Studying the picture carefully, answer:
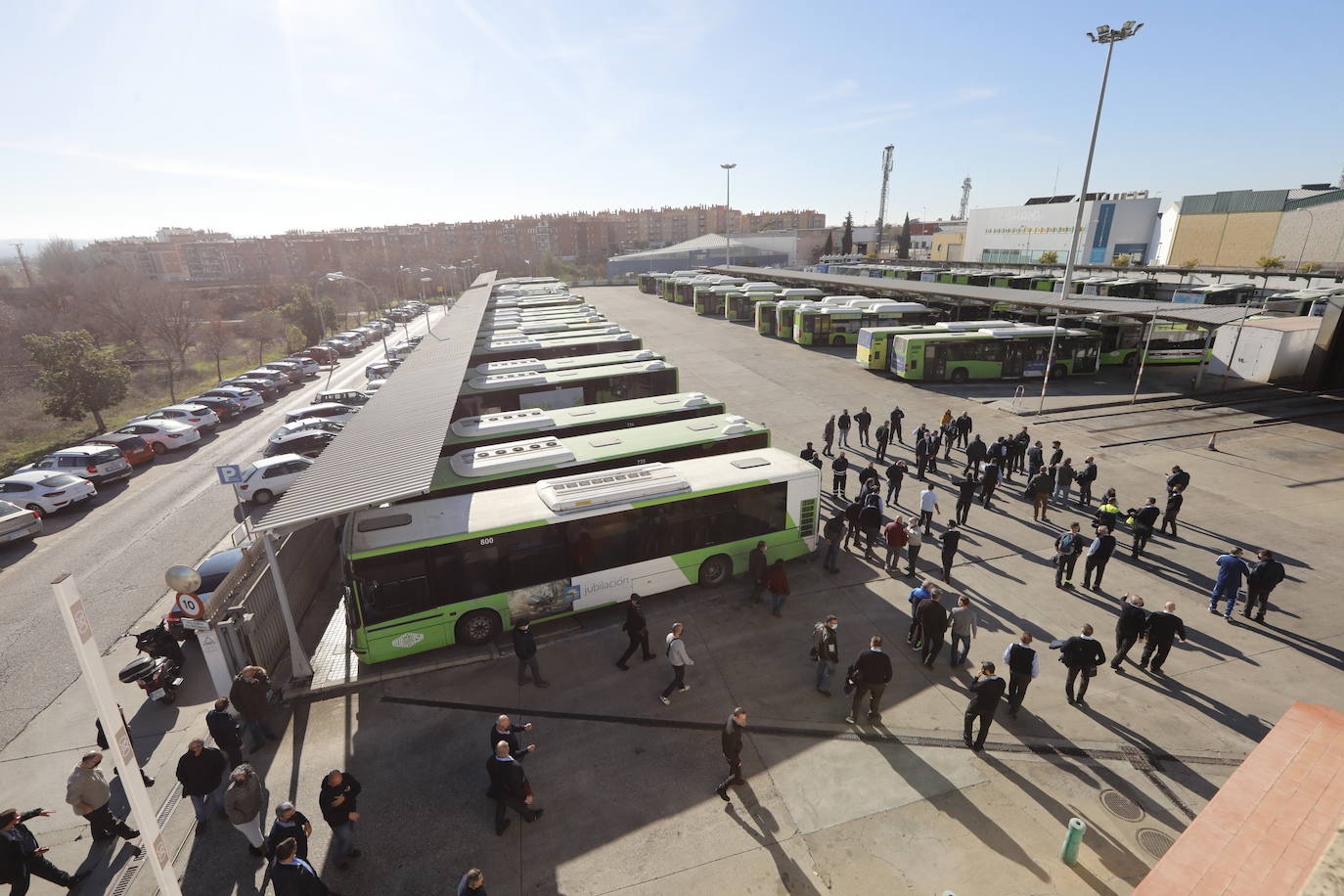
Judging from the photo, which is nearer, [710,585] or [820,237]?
[710,585]

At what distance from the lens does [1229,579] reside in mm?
10438

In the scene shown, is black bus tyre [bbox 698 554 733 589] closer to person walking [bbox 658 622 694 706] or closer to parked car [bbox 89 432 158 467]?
person walking [bbox 658 622 694 706]

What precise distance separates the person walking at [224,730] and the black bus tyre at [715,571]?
7.66 metres

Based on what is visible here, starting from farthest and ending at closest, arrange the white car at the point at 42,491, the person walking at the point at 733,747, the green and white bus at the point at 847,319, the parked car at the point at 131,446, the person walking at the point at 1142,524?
the green and white bus at the point at 847,319
the parked car at the point at 131,446
the white car at the point at 42,491
the person walking at the point at 1142,524
the person walking at the point at 733,747

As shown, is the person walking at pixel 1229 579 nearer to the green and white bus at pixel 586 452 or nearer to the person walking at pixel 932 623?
the person walking at pixel 932 623

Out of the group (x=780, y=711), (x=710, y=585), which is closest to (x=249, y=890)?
(x=780, y=711)

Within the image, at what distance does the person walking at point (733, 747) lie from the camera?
6.95 m

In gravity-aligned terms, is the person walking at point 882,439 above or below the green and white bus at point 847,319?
below

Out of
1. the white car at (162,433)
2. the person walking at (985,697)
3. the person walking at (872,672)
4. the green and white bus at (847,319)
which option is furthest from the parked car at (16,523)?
the green and white bus at (847,319)

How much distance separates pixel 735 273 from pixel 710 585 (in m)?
64.5

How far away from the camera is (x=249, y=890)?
21.6 feet

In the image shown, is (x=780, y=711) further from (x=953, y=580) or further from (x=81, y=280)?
(x=81, y=280)

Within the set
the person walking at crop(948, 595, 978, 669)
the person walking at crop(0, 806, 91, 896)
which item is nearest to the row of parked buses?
the person walking at crop(948, 595, 978, 669)

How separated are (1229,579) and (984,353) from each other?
20691 millimetres
